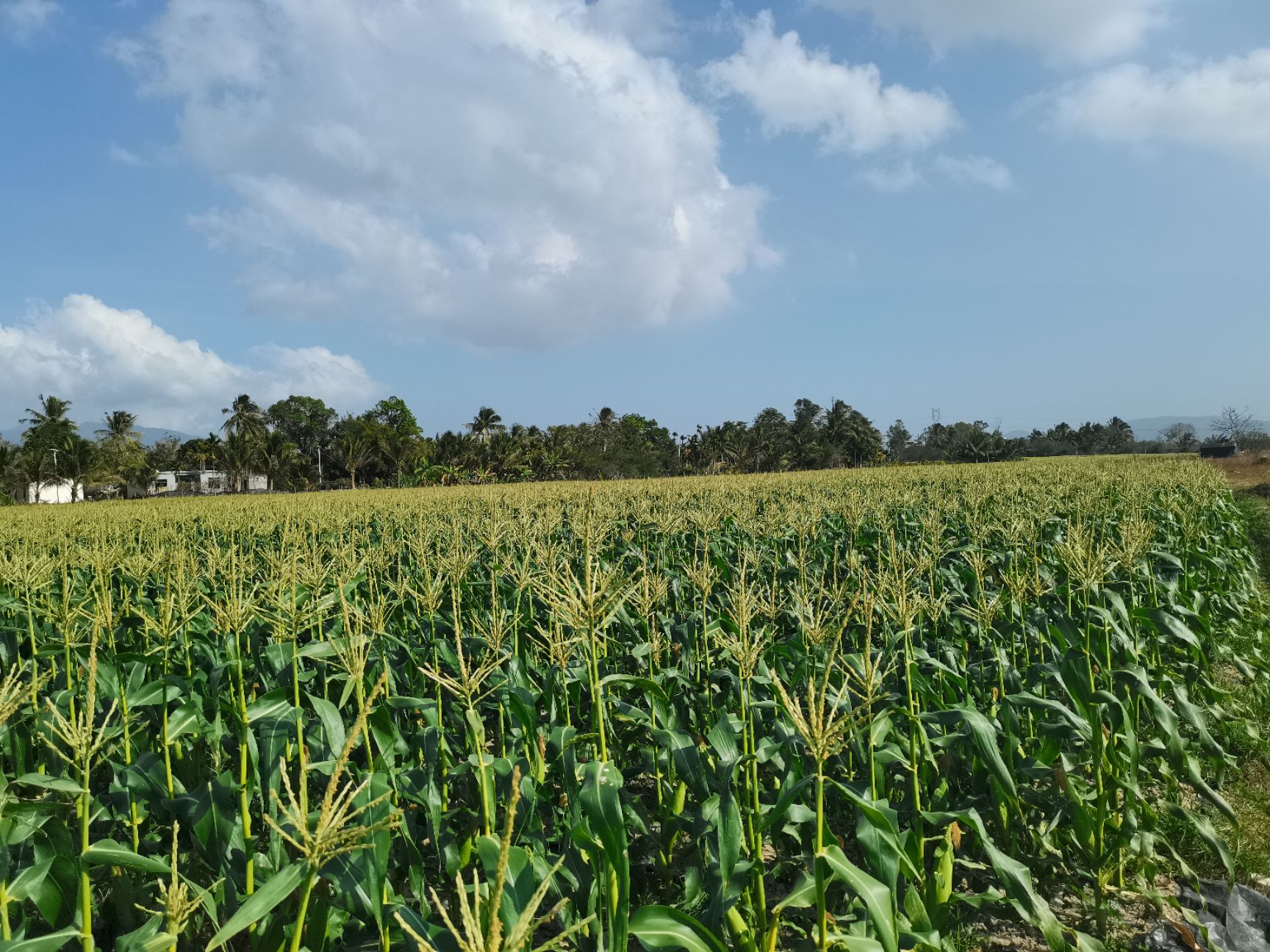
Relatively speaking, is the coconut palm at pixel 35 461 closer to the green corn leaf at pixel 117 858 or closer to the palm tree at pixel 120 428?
the palm tree at pixel 120 428

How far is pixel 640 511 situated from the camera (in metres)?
12.9

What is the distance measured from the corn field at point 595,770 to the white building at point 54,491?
5547 cm

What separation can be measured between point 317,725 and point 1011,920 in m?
3.93

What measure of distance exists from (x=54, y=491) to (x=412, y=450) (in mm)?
30811

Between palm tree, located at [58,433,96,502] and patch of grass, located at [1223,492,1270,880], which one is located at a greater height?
palm tree, located at [58,433,96,502]

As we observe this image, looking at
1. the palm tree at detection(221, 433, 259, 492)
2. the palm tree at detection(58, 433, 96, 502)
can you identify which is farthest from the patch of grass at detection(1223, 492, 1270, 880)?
the palm tree at detection(221, 433, 259, 492)

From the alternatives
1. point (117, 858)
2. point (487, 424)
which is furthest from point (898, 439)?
point (117, 858)

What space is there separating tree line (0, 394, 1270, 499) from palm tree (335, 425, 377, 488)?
0.45ft

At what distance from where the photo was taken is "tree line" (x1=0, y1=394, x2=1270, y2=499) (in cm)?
5391

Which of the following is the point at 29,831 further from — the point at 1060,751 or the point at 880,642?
the point at 880,642

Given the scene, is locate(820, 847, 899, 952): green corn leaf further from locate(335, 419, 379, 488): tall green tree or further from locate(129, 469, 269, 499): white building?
locate(129, 469, 269, 499): white building

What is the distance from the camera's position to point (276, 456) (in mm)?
66938

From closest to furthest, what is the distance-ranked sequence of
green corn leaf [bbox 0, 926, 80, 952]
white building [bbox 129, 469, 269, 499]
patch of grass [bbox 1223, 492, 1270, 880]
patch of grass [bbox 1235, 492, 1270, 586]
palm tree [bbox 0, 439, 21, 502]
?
green corn leaf [bbox 0, 926, 80, 952], patch of grass [bbox 1223, 492, 1270, 880], patch of grass [bbox 1235, 492, 1270, 586], palm tree [bbox 0, 439, 21, 502], white building [bbox 129, 469, 269, 499]

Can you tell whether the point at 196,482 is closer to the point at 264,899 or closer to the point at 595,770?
the point at 595,770
